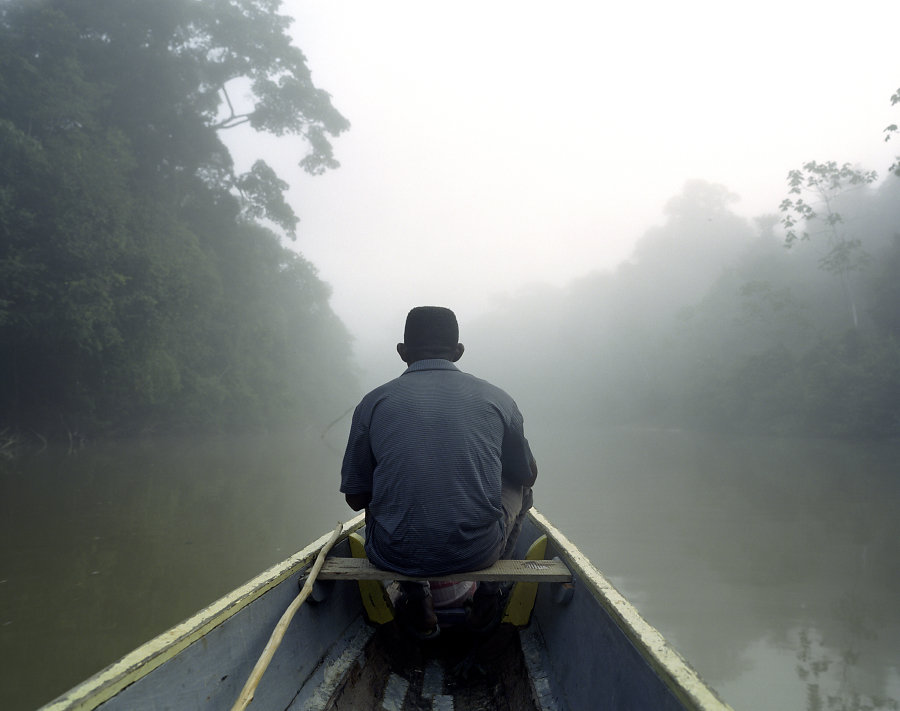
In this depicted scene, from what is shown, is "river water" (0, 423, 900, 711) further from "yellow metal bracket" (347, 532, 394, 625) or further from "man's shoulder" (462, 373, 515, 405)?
"man's shoulder" (462, 373, 515, 405)

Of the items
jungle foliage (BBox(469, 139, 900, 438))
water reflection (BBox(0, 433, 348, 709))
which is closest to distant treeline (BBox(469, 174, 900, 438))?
jungle foliage (BBox(469, 139, 900, 438))

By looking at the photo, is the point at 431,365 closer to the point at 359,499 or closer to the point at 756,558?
the point at 359,499

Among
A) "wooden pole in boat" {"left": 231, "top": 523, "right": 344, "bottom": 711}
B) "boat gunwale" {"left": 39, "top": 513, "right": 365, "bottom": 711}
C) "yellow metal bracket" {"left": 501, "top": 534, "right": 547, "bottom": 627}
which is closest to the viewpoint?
"boat gunwale" {"left": 39, "top": 513, "right": 365, "bottom": 711}

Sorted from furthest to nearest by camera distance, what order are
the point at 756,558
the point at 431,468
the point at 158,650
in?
the point at 756,558 < the point at 431,468 < the point at 158,650

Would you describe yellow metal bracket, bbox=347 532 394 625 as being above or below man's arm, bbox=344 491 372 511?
below

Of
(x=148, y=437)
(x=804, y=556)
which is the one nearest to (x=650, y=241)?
(x=148, y=437)

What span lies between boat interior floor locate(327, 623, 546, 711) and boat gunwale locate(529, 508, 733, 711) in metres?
0.43

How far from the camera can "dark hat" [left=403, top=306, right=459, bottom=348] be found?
6.56 ft

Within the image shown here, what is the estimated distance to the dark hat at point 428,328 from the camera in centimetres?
200

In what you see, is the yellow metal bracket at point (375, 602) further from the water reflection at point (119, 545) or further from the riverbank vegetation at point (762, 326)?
the riverbank vegetation at point (762, 326)

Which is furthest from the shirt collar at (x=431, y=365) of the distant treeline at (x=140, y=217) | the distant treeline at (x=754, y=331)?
the distant treeline at (x=754, y=331)

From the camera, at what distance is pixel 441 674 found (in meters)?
2.28

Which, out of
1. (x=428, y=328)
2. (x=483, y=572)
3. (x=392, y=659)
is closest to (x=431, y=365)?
(x=428, y=328)

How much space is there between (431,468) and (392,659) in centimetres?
106
